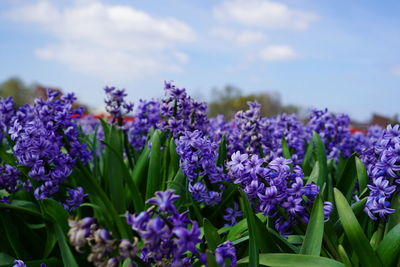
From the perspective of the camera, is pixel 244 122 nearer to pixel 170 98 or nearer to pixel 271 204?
pixel 170 98

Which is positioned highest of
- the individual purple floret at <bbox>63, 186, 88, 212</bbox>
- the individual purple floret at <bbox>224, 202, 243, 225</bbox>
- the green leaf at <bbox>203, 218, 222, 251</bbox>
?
the green leaf at <bbox>203, 218, 222, 251</bbox>

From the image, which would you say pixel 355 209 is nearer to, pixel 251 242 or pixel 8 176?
pixel 251 242

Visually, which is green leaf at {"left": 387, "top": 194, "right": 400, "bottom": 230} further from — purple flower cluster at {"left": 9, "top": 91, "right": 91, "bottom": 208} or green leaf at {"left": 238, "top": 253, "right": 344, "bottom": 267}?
purple flower cluster at {"left": 9, "top": 91, "right": 91, "bottom": 208}

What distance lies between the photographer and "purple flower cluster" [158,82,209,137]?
9.76 feet

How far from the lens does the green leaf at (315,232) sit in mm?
1872

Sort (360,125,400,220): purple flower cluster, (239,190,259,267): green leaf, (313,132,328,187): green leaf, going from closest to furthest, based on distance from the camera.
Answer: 1. (239,190,259,267): green leaf
2. (360,125,400,220): purple flower cluster
3. (313,132,328,187): green leaf

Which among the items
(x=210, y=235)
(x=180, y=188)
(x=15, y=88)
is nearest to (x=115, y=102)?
(x=180, y=188)

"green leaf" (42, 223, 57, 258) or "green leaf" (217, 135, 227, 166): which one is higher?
"green leaf" (217, 135, 227, 166)

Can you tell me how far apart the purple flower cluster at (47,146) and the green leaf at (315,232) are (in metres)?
1.58

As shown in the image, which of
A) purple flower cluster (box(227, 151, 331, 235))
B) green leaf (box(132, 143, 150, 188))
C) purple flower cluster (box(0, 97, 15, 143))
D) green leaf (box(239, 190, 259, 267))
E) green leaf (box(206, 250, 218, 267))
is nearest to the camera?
green leaf (box(206, 250, 218, 267))

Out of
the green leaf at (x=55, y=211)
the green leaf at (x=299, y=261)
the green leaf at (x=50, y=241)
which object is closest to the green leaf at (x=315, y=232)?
the green leaf at (x=299, y=261)

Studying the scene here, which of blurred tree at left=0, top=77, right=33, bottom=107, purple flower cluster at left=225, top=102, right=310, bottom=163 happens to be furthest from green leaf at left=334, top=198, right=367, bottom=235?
blurred tree at left=0, top=77, right=33, bottom=107

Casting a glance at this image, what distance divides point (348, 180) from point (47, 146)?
6.81 feet

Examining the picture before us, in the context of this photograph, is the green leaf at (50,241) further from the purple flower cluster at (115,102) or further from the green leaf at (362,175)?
the green leaf at (362,175)
